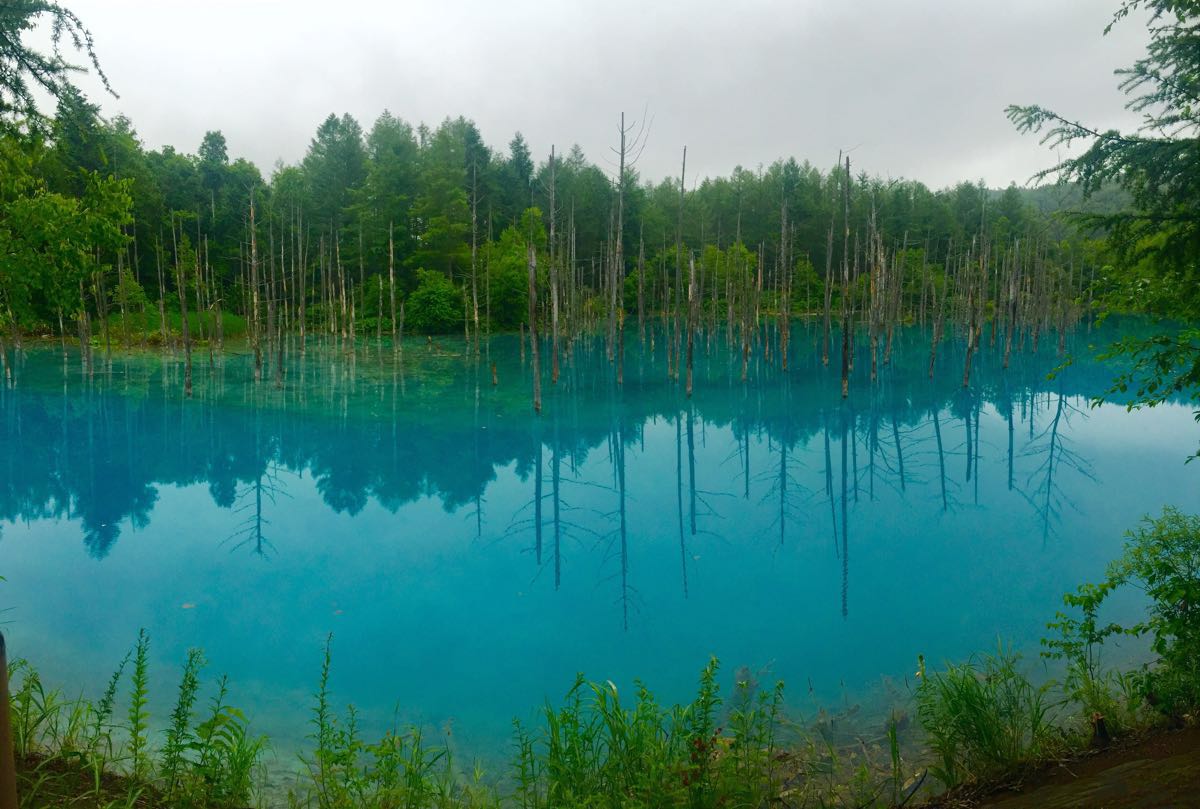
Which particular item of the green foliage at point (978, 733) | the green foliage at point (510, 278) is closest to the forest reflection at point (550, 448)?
the green foliage at point (978, 733)

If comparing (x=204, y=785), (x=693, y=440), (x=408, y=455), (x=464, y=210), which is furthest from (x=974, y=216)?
(x=204, y=785)

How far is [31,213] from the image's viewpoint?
6.05 m

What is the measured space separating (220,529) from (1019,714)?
32.8ft

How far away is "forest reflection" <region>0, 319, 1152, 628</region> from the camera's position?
36.2 feet

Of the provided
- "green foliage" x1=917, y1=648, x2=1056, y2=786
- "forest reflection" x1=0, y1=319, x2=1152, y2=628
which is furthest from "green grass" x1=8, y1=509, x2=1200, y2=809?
"forest reflection" x1=0, y1=319, x2=1152, y2=628

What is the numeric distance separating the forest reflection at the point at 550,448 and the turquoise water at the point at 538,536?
0.31 feet

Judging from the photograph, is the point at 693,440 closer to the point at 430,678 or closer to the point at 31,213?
the point at 430,678

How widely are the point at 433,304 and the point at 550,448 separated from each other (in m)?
26.1

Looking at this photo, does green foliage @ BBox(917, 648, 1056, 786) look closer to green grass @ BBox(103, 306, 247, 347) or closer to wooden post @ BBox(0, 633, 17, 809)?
wooden post @ BBox(0, 633, 17, 809)

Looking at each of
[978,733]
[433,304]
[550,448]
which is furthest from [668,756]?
[433,304]

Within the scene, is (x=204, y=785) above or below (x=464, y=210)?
below

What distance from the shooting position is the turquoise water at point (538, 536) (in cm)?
667

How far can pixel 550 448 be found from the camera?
622 inches

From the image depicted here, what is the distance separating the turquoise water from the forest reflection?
9cm
